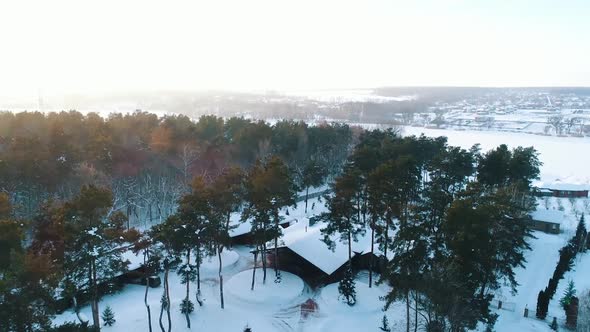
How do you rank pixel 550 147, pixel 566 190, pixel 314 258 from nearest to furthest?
pixel 314 258 < pixel 566 190 < pixel 550 147

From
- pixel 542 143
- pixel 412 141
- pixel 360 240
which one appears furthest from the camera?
pixel 542 143

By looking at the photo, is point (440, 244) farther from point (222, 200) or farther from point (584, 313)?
point (222, 200)

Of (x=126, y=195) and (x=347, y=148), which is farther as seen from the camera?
(x=347, y=148)

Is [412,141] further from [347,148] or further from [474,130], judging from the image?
[474,130]

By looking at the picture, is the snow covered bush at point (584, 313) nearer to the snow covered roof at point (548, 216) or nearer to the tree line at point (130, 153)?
the snow covered roof at point (548, 216)

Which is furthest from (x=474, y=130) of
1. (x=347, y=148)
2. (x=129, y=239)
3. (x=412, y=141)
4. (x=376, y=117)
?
(x=129, y=239)

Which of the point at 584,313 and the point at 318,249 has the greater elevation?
the point at 318,249

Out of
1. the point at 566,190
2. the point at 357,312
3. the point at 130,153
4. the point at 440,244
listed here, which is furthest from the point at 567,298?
the point at 130,153
